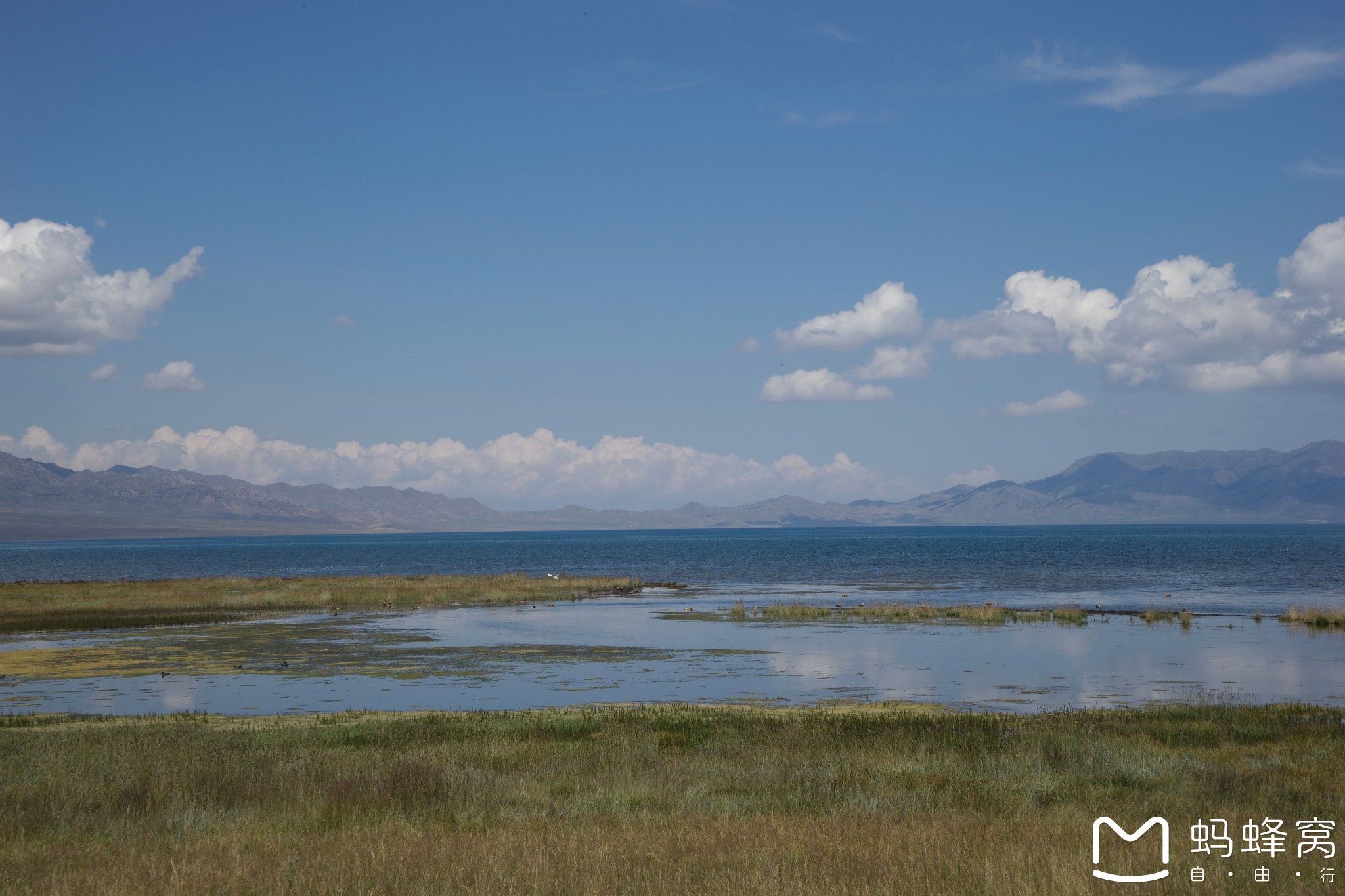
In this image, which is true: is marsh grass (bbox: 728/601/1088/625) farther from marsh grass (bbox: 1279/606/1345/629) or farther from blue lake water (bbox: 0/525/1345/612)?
marsh grass (bbox: 1279/606/1345/629)

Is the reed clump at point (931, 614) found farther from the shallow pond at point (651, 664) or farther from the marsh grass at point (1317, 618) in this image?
the marsh grass at point (1317, 618)

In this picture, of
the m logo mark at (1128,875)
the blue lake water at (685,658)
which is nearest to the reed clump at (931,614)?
the blue lake water at (685,658)

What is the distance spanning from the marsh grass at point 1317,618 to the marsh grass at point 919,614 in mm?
10512

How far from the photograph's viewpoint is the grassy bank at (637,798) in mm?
→ 10922

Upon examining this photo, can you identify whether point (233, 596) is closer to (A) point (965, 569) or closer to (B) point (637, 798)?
(B) point (637, 798)

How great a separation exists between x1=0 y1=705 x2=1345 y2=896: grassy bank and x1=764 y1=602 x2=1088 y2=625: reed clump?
32.8m

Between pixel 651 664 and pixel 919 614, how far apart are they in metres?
25.4

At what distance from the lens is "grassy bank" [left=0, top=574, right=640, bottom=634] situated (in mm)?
63250

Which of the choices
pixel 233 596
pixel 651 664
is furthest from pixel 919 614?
pixel 233 596

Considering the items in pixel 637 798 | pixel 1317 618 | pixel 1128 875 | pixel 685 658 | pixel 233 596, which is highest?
pixel 1128 875

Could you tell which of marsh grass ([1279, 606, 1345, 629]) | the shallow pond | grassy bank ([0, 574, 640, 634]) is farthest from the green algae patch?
marsh grass ([1279, 606, 1345, 629])

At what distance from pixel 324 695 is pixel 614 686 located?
979 cm

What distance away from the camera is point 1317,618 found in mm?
54688

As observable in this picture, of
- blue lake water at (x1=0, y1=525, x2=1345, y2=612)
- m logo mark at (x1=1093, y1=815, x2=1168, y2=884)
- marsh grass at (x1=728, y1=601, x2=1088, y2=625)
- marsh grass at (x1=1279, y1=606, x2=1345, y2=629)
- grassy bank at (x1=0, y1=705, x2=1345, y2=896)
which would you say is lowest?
blue lake water at (x1=0, y1=525, x2=1345, y2=612)
